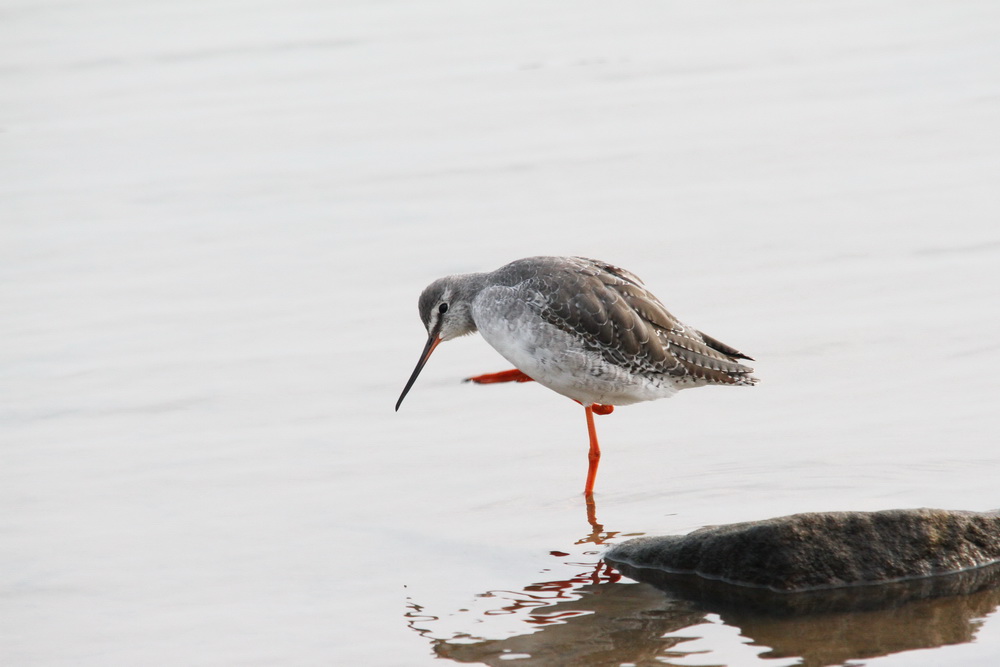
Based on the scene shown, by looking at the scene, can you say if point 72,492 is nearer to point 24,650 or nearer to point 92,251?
point 24,650

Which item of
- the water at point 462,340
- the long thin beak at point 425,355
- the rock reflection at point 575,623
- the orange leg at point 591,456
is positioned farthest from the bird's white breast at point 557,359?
the rock reflection at point 575,623

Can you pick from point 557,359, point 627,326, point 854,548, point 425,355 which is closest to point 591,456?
point 557,359

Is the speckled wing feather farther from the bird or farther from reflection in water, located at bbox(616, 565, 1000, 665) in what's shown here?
reflection in water, located at bbox(616, 565, 1000, 665)

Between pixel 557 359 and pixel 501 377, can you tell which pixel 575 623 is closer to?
pixel 557 359

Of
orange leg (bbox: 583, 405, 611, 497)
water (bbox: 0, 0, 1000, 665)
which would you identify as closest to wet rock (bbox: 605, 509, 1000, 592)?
water (bbox: 0, 0, 1000, 665)

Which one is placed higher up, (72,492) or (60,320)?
(60,320)

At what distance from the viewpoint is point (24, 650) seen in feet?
22.0

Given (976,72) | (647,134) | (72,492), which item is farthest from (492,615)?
(976,72)

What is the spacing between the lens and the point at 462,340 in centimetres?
1129

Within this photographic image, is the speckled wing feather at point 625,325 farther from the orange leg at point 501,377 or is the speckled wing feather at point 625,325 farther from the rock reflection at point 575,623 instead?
the rock reflection at point 575,623

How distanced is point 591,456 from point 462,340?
2.86 metres

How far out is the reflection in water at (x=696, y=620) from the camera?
250 inches

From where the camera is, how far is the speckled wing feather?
28.3ft

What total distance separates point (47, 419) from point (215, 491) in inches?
71.7
